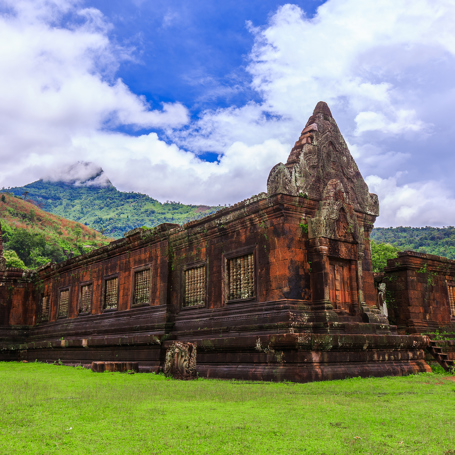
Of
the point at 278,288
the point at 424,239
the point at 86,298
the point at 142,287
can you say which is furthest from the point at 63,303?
the point at 424,239

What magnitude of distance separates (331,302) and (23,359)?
1712 cm

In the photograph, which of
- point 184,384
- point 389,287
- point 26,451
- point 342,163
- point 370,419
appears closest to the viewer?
point 26,451

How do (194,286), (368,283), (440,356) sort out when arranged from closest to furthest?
(368,283) < (194,286) < (440,356)

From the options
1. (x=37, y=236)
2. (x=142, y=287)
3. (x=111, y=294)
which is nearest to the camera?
(x=142, y=287)

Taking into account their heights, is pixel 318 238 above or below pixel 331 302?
above

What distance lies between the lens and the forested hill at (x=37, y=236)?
68.9 m

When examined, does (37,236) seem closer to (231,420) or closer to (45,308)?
(45,308)

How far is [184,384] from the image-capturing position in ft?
30.0

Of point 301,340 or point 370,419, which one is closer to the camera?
point 370,419

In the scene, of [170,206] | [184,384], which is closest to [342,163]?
[184,384]

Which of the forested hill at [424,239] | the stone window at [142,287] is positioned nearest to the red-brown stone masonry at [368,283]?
the stone window at [142,287]

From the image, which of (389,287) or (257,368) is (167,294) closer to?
(257,368)

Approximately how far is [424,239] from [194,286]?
192 ft

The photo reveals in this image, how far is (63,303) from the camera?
2112 cm
